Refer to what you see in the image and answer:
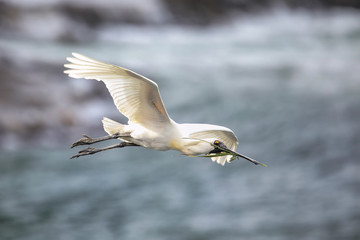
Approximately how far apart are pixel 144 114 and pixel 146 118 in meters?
0.03

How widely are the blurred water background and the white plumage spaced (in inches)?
333

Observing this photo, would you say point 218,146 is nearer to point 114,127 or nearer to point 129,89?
point 129,89

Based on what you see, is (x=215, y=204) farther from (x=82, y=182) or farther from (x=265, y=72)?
(x=265, y=72)

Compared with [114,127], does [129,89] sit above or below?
above

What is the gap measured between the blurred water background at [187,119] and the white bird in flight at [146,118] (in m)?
8.46

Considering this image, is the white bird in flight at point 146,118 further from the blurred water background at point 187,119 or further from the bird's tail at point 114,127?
the blurred water background at point 187,119

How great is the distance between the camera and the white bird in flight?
3295 millimetres

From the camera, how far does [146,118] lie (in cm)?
349

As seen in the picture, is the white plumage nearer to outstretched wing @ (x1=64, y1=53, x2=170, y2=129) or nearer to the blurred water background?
outstretched wing @ (x1=64, y1=53, x2=170, y2=129)

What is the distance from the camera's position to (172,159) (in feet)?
44.0

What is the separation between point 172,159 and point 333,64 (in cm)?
548

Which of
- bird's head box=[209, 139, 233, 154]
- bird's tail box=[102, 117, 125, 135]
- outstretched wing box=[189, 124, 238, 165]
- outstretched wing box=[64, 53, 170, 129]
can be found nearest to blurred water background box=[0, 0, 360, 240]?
bird's tail box=[102, 117, 125, 135]

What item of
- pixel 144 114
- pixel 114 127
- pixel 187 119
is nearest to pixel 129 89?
pixel 144 114

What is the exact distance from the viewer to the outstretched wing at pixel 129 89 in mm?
3316
